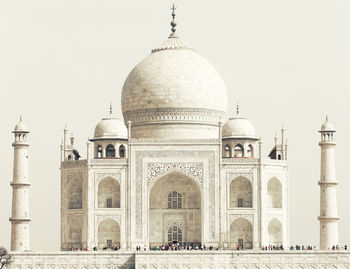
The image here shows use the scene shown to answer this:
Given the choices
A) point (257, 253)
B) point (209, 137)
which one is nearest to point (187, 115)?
point (209, 137)

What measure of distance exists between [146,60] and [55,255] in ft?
36.1

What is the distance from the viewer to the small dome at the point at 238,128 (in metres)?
44.1

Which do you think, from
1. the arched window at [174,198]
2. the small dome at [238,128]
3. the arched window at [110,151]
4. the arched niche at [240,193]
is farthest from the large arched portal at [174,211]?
the small dome at [238,128]

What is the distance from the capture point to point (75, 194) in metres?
44.0

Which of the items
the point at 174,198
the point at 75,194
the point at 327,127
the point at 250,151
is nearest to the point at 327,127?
the point at 327,127

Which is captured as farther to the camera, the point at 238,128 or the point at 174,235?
the point at 238,128

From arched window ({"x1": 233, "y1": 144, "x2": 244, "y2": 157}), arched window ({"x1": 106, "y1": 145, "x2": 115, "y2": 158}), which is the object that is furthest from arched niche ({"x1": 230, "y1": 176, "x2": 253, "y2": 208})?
arched window ({"x1": 106, "y1": 145, "x2": 115, "y2": 158})

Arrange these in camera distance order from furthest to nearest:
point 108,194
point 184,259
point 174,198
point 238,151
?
point 238,151
point 174,198
point 108,194
point 184,259

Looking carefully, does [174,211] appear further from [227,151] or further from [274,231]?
[274,231]

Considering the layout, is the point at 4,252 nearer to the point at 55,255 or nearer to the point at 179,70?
the point at 55,255

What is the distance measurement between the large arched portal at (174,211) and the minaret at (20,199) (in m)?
5.12

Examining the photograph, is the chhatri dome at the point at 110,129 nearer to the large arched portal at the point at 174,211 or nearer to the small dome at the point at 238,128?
the large arched portal at the point at 174,211

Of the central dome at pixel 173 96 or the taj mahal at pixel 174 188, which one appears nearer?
the taj mahal at pixel 174 188

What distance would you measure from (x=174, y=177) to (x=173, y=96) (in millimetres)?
3692
